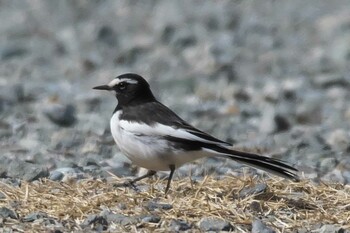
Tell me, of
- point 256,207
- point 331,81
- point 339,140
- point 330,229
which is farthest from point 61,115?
point 330,229

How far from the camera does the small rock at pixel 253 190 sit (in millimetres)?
8508

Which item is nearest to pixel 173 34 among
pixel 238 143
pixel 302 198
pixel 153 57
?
pixel 153 57

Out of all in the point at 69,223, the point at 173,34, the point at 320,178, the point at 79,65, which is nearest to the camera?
the point at 69,223

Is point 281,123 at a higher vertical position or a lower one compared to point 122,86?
lower

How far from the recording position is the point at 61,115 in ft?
43.8

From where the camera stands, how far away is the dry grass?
7867mm

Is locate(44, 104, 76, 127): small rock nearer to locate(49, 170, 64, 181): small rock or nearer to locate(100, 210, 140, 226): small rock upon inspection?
locate(49, 170, 64, 181): small rock

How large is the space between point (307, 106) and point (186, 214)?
682cm

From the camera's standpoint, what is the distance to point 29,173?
938 cm

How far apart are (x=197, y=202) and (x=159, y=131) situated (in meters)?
0.88

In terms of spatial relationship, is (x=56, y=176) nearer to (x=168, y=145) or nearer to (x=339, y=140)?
(x=168, y=145)

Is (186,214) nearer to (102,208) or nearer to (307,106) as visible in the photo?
(102,208)

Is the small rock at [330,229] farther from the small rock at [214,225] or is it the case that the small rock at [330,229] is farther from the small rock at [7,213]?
the small rock at [7,213]

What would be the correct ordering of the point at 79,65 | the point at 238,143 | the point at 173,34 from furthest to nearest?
1. the point at 173,34
2. the point at 79,65
3. the point at 238,143
